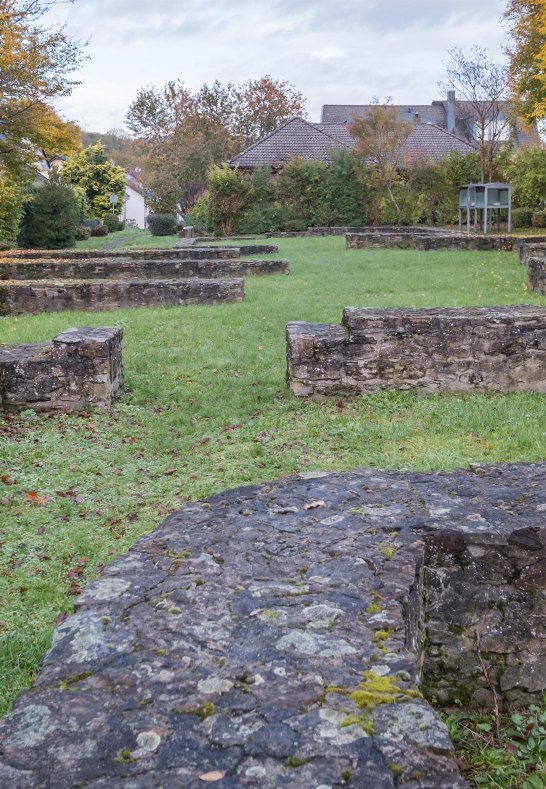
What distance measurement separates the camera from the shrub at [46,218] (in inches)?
1193

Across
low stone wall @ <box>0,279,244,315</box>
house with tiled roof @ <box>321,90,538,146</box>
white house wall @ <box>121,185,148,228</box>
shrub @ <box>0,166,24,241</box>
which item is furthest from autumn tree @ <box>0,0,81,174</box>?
white house wall @ <box>121,185,148,228</box>

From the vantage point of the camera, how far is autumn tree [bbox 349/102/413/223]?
3688cm

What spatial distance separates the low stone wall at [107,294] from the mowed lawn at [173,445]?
95.2 inches

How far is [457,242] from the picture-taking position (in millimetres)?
23469

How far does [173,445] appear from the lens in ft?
22.5

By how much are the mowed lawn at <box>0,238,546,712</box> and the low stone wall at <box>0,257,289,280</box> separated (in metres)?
4.97

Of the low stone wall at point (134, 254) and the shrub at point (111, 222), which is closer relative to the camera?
the low stone wall at point (134, 254)

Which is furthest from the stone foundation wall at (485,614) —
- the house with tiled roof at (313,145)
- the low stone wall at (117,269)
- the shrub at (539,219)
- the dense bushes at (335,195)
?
the house with tiled roof at (313,145)

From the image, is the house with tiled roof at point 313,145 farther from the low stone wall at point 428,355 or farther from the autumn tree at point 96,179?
the low stone wall at point 428,355

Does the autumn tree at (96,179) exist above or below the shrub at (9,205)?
above

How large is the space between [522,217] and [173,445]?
31.2m

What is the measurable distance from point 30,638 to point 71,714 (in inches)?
67.1

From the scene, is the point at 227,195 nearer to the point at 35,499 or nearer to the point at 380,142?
the point at 380,142

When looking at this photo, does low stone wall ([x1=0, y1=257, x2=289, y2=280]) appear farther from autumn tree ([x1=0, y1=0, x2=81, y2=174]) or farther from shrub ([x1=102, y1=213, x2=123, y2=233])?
shrub ([x1=102, y1=213, x2=123, y2=233])
